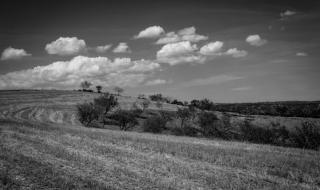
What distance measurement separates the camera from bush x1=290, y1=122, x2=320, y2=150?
48.1m

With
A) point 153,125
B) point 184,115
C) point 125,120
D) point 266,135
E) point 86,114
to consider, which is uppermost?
point 86,114

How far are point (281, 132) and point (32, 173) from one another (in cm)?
5672

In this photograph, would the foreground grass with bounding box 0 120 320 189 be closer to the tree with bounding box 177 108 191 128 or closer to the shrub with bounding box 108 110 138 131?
the shrub with bounding box 108 110 138 131

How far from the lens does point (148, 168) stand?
52.4 ft

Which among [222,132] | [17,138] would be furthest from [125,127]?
[17,138]

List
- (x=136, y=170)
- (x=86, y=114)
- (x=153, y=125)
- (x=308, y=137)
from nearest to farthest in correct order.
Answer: (x=136, y=170) → (x=308, y=137) → (x=153, y=125) → (x=86, y=114)

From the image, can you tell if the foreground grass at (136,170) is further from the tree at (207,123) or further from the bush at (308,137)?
the tree at (207,123)

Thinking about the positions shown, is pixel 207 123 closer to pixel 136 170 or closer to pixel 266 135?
pixel 266 135

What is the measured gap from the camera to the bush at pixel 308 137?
4812cm

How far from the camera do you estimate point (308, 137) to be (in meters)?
49.0

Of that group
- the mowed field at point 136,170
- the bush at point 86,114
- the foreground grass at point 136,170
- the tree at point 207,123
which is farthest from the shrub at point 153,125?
the foreground grass at point 136,170

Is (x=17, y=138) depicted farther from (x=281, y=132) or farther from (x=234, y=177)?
(x=281, y=132)

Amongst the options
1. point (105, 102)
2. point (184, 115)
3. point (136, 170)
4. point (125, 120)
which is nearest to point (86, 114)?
point (125, 120)

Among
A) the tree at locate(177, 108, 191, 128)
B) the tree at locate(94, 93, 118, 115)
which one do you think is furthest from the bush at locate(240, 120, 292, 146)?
the tree at locate(94, 93, 118, 115)
